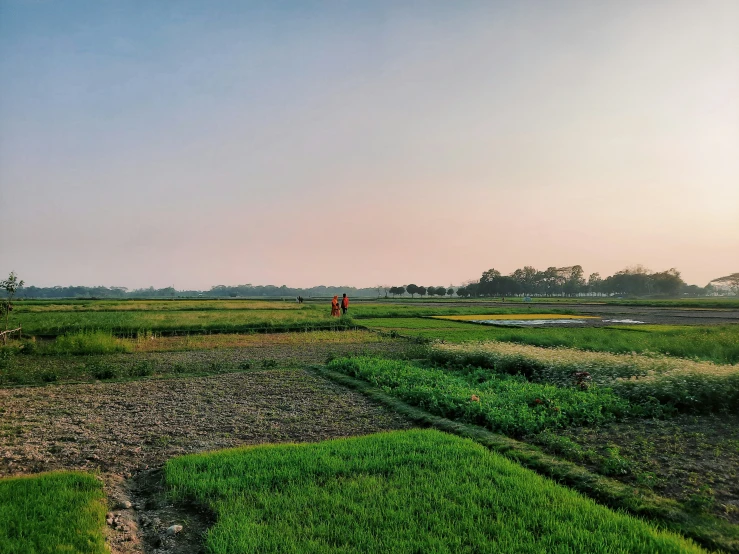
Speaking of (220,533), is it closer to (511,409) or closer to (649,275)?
(511,409)

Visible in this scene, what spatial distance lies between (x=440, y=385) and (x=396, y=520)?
23.5 feet

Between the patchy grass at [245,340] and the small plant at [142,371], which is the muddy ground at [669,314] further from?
the small plant at [142,371]

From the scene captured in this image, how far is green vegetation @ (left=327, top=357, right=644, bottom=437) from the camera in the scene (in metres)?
9.23

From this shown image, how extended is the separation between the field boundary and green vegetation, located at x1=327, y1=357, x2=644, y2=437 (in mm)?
571

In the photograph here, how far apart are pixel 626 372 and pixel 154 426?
11764mm

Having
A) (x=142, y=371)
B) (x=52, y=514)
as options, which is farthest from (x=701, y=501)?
(x=142, y=371)

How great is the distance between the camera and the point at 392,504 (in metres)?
5.77

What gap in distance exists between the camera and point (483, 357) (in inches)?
632

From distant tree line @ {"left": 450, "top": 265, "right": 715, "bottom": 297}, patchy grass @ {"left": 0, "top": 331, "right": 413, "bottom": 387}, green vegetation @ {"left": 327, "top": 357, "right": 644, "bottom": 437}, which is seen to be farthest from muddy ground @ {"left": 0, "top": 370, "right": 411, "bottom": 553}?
distant tree line @ {"left": 450, "top": 265, "right": 715, "bottom": 297}

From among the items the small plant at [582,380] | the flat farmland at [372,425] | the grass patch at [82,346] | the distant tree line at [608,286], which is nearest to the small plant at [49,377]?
the flat farmland at [372,425]

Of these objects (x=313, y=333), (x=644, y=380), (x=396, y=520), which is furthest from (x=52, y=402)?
(x=313, y=333)

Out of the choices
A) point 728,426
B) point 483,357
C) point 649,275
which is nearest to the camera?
point 728,426

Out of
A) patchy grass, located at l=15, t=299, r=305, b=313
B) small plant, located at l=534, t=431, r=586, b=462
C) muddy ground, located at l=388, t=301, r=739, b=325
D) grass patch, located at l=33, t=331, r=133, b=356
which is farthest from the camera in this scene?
patchy grass, located at l=15, t=299, r=305, b=313

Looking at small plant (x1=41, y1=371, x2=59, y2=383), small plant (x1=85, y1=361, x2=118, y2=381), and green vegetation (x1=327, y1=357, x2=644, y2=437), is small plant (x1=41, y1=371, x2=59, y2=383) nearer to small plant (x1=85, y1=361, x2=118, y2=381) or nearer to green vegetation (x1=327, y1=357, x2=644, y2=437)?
small plant (x1=85, y1=361, x2=118, y2=381)
